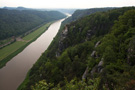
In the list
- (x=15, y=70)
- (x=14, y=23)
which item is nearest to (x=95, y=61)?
(x=15, y=70)

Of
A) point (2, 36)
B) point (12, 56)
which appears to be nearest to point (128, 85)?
point (12, 56)

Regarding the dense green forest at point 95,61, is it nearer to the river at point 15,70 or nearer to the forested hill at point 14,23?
the river at point 15,70

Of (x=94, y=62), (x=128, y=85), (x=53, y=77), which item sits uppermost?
(x=128, y=85)

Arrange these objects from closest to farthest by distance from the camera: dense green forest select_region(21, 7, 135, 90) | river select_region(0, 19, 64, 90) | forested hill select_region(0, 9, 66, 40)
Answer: dense green forest select_region(21, 7, 135, 90) → river select_region(0, 19, 64, 90) → forested hill select_region(0, 9, 66, 40)

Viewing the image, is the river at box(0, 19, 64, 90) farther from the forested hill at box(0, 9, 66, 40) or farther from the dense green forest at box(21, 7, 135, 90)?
the forested hill at box(0, 9, 66, 40)

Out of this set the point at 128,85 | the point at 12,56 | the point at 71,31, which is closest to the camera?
the point at 128,85

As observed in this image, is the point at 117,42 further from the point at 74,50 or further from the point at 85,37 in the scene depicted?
the point at 85,37

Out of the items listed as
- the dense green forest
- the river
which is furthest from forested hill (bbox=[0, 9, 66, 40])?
the dense green forest

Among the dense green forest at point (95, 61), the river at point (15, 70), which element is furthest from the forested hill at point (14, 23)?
the dense green forest at point (95, 61)
